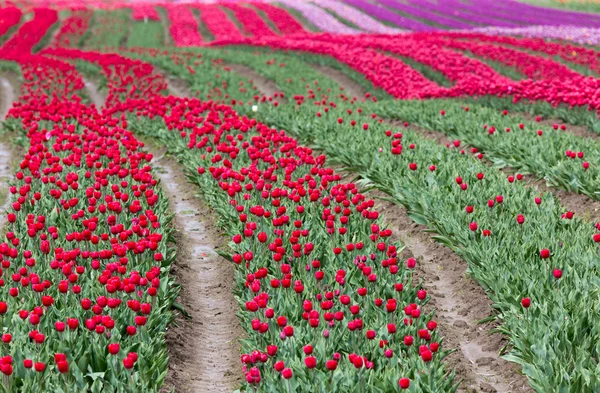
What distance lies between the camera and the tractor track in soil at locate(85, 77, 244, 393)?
→ 6793mm

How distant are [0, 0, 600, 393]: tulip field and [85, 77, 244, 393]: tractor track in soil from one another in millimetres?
30

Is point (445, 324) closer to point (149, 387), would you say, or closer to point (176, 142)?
point (149, 387)

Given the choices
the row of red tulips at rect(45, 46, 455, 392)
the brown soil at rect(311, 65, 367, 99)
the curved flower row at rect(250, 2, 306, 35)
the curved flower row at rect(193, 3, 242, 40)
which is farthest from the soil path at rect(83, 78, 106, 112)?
the curved flower row at rect(250, 2, 306, 35)

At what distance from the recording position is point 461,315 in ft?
25.2

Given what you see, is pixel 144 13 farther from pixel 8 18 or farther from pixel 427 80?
pixel 427 80

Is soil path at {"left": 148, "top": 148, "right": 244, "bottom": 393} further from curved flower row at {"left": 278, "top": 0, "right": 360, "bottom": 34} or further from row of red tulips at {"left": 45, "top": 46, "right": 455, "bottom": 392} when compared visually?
curved flower row at {"left": 278, "top": 0, "right": 360, "bottom": 34}

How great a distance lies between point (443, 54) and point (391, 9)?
30.3 m

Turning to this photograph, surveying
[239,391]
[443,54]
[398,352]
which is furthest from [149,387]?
[443,54]

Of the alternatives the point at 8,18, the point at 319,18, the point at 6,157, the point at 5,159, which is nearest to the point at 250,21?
the point at 319,18

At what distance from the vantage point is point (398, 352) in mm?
6129

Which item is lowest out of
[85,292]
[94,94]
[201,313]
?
[94,94]

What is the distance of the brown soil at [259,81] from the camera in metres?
23.4

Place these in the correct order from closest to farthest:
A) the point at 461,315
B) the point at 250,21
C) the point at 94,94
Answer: the point at 461,315 < the point at 94,94 < the point at 250,21

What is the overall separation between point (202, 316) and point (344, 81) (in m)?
18.2
